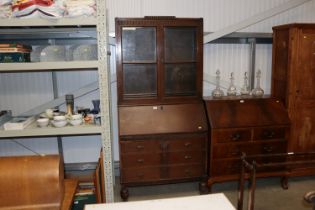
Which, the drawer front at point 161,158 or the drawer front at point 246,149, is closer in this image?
the drawer front at point 161,158

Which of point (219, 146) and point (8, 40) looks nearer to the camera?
point (219, 146)

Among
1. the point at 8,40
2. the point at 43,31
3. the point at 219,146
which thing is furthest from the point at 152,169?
the point at 8,40

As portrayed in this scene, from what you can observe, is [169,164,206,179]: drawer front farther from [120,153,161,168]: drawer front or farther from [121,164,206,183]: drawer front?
[120,153,161,168]: drawer front

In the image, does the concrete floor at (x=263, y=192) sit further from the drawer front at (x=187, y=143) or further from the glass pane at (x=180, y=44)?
the glass pane at (x=180, y=44)

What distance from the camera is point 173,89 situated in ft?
9.50

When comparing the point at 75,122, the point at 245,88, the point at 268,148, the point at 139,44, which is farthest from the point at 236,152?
the point at 75,122

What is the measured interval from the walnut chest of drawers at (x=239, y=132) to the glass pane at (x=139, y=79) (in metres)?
0.64

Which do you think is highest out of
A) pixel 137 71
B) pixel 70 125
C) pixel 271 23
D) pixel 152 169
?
pixel 271 23

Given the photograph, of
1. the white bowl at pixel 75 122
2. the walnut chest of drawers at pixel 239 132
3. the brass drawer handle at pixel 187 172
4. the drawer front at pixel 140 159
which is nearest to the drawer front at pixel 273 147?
the walnut chest of drawers at pixel 239 132

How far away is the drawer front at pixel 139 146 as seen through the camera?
2.62 metres

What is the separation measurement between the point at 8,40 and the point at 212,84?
2.46m

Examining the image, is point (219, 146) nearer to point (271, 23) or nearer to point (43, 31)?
point (271, 23)

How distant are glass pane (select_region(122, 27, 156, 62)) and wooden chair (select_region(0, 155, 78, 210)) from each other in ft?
4.67

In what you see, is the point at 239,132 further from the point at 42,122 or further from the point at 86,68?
the point at 42,122
